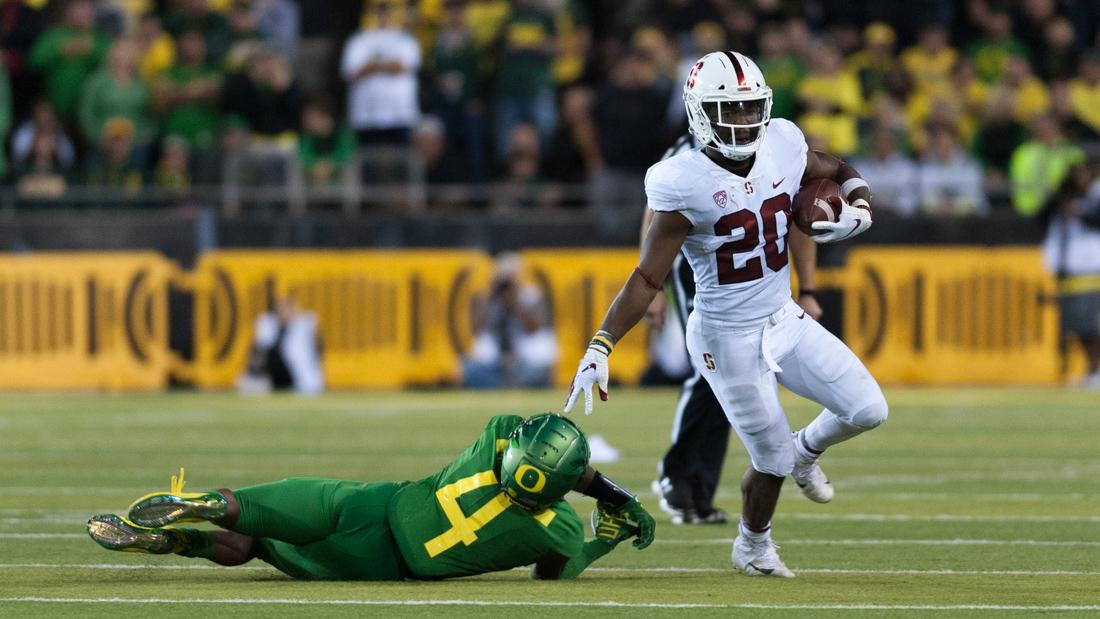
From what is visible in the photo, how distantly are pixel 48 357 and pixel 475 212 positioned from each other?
4034 mm

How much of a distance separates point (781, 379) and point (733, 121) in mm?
955

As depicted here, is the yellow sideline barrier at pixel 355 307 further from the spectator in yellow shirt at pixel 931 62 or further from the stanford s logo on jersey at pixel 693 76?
the stanford s logo on jersey at pixel 693 76

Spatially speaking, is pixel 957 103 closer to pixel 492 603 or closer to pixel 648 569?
pixel 648 569

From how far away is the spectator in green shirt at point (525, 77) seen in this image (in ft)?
60.3

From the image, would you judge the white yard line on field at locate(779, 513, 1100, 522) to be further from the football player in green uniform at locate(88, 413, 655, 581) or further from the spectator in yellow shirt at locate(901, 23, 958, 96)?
the spectator in yellow shirt at locate(901, 23, 958, 96)

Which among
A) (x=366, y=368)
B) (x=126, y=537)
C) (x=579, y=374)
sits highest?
(x=579, y=374)

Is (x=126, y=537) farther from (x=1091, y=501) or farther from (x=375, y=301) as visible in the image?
(x=375, y=301)

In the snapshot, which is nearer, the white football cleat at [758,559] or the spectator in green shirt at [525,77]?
the white football cleat at [758,559]

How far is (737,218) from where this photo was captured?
6.92 metres

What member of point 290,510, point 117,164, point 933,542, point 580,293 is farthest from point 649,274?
point 117,164

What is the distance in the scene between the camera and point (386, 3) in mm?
18328

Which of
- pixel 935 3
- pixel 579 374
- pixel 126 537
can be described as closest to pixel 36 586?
pixel 126 537

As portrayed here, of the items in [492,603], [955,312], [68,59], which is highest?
[68,59]

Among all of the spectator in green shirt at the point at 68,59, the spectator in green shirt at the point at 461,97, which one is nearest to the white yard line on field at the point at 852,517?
the spectator in green shirt at the point at 461,97
